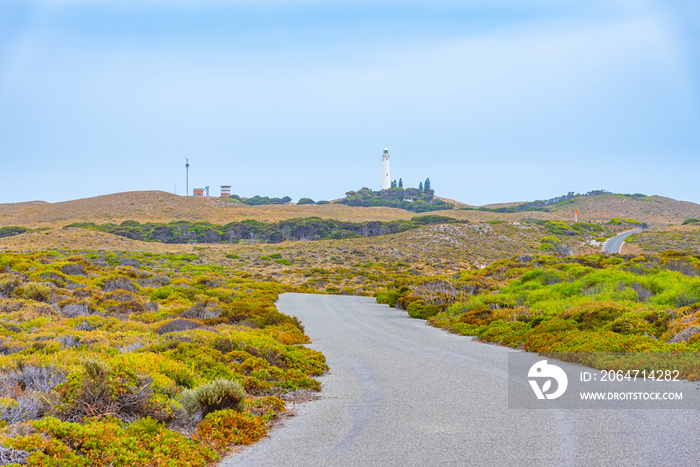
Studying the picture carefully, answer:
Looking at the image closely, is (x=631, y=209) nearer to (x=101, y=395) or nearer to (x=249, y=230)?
(x=249, y=230)

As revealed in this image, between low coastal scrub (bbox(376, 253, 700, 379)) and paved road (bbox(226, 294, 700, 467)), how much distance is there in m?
2.59

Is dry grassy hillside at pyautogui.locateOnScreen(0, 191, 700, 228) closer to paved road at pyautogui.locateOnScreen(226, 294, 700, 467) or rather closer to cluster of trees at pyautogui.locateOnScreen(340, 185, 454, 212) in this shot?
cluster of trees at pyautogui.locateOnScreen(340, 185, 454, 212)

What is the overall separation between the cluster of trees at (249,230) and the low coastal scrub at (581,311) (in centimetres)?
5889

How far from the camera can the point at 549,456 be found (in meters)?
4.96

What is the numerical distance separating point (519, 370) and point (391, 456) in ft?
16.5

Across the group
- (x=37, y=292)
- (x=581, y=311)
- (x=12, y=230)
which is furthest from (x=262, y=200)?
(x=581, y=311)

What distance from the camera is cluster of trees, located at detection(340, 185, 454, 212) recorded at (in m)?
146

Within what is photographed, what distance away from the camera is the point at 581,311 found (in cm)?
1303

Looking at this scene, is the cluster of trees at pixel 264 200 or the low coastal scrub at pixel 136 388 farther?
the cluster of trees at pixel 264 200

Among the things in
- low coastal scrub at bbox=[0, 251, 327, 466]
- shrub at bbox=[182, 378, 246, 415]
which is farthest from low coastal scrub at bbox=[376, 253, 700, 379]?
shrub at bbox=[182, 378, 246, 415]

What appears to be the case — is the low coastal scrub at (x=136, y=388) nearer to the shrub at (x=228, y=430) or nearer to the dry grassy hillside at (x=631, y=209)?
the shrub at (x=228, y=430)

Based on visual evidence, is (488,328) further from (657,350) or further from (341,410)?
(341,410)

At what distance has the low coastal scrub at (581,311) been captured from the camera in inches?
408

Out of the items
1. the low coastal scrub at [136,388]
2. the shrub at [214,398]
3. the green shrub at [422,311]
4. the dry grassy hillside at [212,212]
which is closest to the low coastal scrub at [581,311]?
the green shrub at [422,311]
